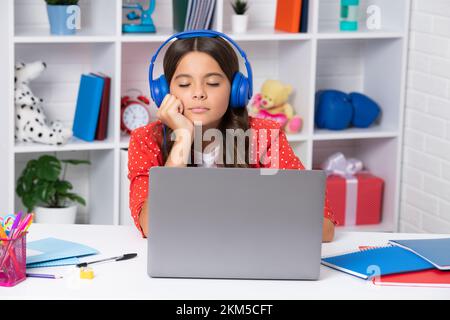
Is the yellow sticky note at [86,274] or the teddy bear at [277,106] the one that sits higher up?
the teddy bear at [277,106]

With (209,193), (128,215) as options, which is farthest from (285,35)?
(209,193)

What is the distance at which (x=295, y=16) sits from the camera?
334cm

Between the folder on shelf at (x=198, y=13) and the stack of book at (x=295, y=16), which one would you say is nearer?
the folder on shelf at (x=198, y=13)

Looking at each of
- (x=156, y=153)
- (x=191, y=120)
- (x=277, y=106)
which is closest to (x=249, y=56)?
(x=277, y=106)

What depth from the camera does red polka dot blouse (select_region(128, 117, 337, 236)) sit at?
83.1 inches

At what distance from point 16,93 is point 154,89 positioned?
45.8 inches

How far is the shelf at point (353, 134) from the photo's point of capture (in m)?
3.46

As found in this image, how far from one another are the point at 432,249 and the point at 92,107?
1707 mm

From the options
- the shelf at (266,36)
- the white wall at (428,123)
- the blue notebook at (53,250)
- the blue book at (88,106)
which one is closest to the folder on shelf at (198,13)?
the shelf at (266,36)

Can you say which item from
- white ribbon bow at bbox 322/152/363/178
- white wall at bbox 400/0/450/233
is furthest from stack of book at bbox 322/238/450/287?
white ribbon bow at bbox 322/152/363/178

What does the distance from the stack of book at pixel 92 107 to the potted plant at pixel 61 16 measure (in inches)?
8.1

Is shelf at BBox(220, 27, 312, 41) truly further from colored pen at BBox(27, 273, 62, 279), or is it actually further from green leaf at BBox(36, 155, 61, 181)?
colored pen at BBox(27, 273, 62, 279)

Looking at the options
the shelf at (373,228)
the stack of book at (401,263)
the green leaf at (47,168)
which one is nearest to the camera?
the stack of book at (401,263)

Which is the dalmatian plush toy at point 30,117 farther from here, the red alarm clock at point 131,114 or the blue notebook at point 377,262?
the blue notebook at point 377,262
